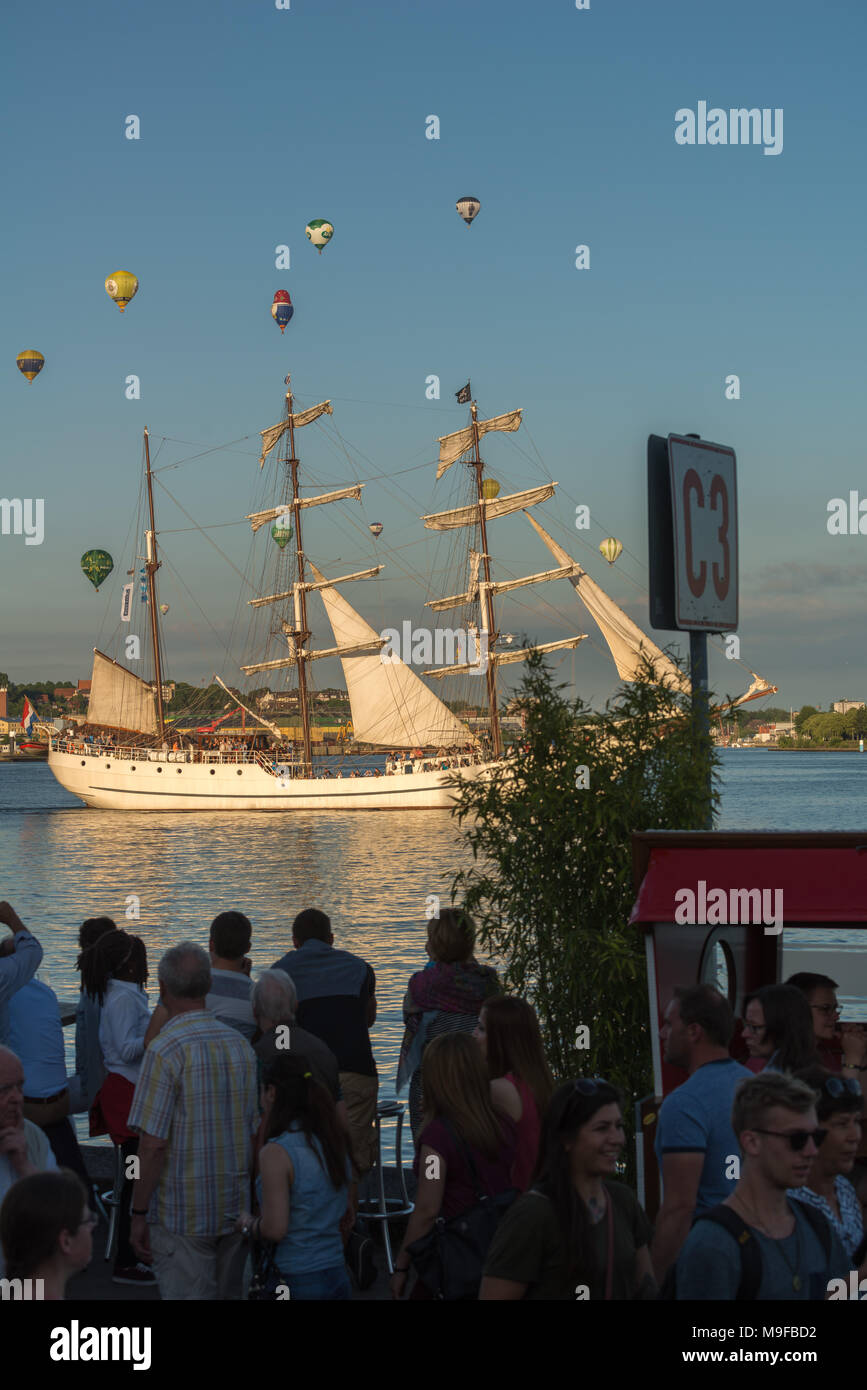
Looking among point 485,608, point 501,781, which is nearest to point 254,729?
point 485,608

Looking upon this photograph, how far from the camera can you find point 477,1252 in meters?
3.92

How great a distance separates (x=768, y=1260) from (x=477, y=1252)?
1.13 meters

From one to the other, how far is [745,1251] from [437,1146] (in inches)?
45.1

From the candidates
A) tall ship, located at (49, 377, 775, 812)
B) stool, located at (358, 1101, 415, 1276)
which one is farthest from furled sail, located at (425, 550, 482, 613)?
stool, located at (358, 1101, 415, 1276)

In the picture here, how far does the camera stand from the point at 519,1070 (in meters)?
4.30

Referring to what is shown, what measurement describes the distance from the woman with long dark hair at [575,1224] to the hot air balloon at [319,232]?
8368 centimetres

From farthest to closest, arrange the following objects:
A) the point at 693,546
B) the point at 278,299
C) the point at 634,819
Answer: the point at 278,299
the point at 634,819
the point at 693,546

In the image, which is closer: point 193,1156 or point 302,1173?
point 302,1173

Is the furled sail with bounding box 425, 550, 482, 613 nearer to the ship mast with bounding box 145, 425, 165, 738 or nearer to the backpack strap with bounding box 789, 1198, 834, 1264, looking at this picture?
the ship mast with bounding box 145, 425, 165, 738

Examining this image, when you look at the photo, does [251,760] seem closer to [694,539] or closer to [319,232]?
[319,232]

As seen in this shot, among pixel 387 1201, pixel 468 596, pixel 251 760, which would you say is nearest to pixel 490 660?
pixel 468 596

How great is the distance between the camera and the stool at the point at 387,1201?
6.17m
